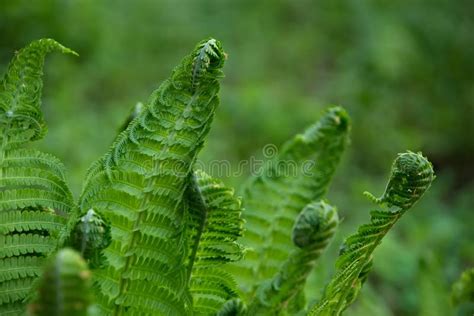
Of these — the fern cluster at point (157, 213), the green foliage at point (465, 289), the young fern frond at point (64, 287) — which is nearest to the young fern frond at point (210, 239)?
the fern cluster at point (157, 213)

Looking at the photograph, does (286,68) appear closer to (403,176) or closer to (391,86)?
(391,86)

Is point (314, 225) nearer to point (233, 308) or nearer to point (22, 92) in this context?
point (233, 308)

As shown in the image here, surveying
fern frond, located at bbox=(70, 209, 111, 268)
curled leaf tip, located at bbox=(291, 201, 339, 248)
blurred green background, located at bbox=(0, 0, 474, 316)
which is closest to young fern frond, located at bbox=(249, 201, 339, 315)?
curled leaf tip, located at bbox=(291, 201, 339, 248)

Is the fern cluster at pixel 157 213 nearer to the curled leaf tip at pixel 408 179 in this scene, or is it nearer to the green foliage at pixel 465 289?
the curled leaf tip at pixel 408 179

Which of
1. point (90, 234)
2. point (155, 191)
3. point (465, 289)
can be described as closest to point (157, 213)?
point (155, 191)

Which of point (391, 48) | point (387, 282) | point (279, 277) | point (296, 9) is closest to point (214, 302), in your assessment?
point (279, 277)

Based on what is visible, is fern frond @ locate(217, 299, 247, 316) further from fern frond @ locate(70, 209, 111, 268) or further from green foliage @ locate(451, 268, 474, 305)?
green foliage @ locate(451, 268, 474, 305)
